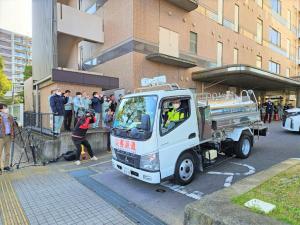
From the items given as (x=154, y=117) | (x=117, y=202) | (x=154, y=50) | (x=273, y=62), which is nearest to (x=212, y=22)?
(x=154, y=50)

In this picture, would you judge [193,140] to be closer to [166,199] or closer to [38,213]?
[166,199]

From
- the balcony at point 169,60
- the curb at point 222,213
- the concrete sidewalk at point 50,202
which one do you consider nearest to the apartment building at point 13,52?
the balcony at point 169,60

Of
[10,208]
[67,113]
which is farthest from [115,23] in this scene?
[10,208]

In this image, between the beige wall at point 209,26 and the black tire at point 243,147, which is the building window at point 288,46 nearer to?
the beige wall at point 209,26

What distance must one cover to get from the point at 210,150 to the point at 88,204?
11.9ft

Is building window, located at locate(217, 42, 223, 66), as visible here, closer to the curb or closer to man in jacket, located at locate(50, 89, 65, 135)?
man in jacket, located at locate(50, 89, 65, 135)

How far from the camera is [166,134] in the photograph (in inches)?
194

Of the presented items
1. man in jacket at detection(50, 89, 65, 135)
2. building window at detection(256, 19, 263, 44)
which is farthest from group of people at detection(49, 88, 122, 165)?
building window at detection(256, 19, 263, 44)

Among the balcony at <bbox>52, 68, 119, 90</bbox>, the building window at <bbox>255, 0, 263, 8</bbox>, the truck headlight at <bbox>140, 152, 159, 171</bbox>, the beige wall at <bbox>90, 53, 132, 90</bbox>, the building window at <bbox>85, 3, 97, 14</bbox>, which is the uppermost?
the building window at <bbox>255, 0, 263, 8</bbox>

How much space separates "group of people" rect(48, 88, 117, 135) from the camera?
8.64 meters

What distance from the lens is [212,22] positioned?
60.7ft

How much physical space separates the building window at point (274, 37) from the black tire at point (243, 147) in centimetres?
2537

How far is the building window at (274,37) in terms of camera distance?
27.9 metres

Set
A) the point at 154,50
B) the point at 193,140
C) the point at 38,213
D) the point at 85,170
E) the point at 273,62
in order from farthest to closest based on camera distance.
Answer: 1. the point at 273,62
2. the point at 154,50
3. the point at 85,170
4. the point at 193,140
5. the point at 38,213
